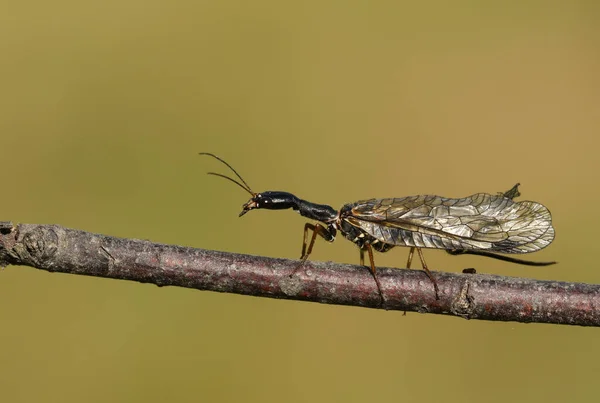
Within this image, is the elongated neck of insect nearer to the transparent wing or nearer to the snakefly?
the snakefly

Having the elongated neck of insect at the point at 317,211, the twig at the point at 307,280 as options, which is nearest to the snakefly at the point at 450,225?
the elongated neck of insect at the point at 317,211

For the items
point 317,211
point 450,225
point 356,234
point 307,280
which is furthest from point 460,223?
point 307,280

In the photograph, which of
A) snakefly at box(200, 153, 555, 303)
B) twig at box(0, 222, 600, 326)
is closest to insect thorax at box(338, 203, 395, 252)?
snakefly at box(200, 153, 555, 303)

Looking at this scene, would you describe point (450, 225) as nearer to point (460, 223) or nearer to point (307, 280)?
point (460, 223)

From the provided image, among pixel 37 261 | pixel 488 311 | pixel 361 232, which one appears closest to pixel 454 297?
pixel 488 311

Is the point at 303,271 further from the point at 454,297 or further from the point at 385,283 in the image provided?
the point at 454,297

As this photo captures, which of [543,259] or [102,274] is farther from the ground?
[543,259]

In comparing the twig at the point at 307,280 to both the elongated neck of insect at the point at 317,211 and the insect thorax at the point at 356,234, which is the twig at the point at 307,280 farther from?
the elongated neck of insect at the point at 317,211
